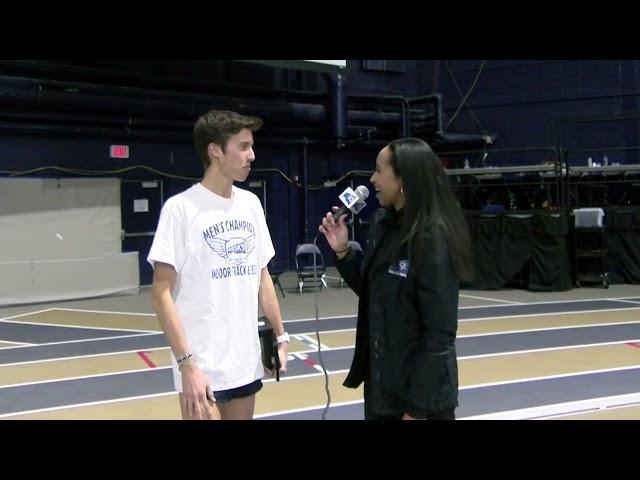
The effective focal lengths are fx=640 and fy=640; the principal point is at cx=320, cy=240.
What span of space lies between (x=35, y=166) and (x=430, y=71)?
1114 centimetres

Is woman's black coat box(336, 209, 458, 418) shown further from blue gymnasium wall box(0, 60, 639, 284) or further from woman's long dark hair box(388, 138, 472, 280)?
blue gymnasium wall box(0, 60, 639, 284)

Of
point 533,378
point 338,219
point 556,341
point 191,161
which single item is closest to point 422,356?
point 338,219

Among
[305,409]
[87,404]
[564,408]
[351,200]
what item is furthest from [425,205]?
[87,404]

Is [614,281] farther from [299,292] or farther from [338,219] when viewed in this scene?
[338,219]

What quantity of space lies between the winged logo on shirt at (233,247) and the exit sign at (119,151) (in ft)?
37.8

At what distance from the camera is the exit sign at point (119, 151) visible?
13.4m

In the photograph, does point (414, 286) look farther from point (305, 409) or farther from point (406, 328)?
point (305, 409)

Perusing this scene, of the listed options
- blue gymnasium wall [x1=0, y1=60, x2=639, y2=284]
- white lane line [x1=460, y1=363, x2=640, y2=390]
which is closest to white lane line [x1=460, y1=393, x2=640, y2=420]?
white lane line [x1=460, y1=363, x2=640, y2=390]

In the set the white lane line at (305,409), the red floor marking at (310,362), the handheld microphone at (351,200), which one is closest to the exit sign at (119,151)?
the red floor marking at (310,362)

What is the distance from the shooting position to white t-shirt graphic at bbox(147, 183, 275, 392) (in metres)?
2.55

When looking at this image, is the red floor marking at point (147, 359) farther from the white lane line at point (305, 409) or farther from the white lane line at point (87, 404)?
the white lane line at point (305, 409)

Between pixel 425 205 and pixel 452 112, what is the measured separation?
649 inches

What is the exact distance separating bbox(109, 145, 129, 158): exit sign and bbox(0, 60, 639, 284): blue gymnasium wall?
134 mm

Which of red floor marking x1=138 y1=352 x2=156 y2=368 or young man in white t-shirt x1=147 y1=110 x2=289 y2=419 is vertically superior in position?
young man in white t-shirt x1=147 y1=110 x2=289 y2=419
